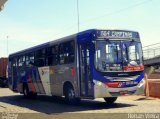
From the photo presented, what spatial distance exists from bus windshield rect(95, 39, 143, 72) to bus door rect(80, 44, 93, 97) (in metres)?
0.57

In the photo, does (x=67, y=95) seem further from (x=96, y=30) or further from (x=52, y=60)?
(x=96, y=30)

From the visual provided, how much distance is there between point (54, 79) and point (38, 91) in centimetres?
Result: 292

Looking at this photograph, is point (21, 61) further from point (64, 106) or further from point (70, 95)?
point (64, 106)

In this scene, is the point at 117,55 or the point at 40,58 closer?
the point at 117,55

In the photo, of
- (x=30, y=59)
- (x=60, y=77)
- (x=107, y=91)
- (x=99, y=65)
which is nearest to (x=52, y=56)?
(x=60, y=77)

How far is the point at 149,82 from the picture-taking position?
21.2 metres

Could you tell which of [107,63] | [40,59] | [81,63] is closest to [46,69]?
[40,59]

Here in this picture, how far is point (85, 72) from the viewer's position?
661 inches

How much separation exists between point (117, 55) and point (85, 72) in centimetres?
158

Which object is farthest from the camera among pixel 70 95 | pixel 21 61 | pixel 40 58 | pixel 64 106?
pixel 21 61

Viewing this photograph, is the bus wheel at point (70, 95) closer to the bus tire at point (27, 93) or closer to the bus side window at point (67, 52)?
the bus side window at point (67, 52)

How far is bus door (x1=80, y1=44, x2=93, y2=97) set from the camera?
1647 centimetres

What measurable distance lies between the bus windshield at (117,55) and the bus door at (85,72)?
57cm

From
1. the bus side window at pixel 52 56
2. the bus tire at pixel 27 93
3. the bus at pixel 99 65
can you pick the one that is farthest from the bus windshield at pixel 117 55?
the bus tire at pixel 27 93
